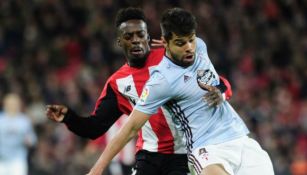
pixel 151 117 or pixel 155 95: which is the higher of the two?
pixel 155 95

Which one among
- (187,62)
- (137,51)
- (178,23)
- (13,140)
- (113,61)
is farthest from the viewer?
(113,61)

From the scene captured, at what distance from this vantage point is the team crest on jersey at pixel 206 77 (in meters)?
5.78

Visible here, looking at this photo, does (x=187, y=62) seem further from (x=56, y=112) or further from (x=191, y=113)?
(x=56, y=112)

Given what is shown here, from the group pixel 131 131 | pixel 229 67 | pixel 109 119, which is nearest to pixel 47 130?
pixel 229 67

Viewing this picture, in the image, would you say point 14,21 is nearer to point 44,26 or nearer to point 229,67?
point 44,26

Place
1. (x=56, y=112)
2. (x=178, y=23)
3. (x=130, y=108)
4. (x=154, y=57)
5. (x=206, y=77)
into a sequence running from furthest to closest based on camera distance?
(x=130, y=108) → (x=154, y=57) → (x=56, y=112) → (x=206, y=77) → (x=178, y=23)

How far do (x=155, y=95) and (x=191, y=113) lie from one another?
294 mm

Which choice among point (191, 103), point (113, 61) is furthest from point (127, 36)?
point (113, 61)

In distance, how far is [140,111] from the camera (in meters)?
5.71

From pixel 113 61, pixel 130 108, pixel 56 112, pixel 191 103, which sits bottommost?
pixel 113 61

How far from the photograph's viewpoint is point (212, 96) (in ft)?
18.8

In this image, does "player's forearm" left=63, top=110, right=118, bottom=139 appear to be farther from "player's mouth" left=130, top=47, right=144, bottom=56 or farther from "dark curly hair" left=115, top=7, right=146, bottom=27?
"dark curly hair" left=115, top=7, right=146, bottom=27

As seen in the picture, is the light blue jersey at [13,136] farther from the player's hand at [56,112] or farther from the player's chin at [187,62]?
the player's chin at [187,62]

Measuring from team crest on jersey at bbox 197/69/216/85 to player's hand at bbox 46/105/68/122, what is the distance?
3.51ft
